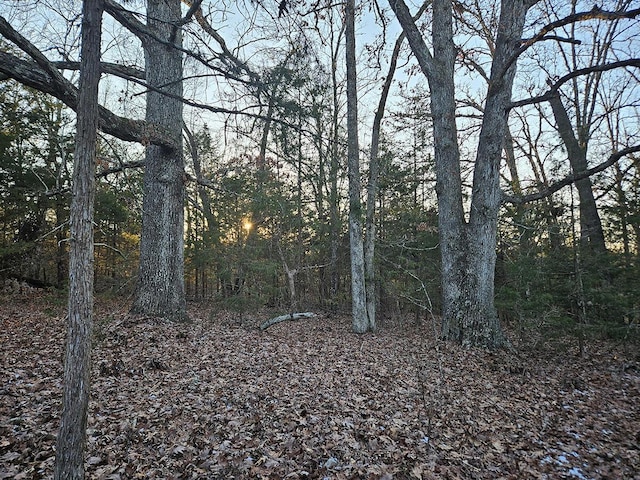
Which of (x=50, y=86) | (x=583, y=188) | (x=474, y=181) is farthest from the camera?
(x=583, y=188)

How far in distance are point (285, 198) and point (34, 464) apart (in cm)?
1017

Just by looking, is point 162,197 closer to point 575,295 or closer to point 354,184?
point 354,184

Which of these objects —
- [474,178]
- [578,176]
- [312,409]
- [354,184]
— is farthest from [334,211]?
[312,409]

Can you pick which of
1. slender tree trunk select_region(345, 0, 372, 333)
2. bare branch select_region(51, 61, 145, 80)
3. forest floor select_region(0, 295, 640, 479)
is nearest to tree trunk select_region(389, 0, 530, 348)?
forest floor select_region(0, 295, 640, 479)

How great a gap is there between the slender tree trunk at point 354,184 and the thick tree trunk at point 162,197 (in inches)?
165

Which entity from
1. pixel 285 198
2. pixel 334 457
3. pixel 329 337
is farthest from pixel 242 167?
pixel 334 457

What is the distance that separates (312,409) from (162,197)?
5.50m

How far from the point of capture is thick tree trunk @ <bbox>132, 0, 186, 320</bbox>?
24.3 ft

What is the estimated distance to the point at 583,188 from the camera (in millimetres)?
10227

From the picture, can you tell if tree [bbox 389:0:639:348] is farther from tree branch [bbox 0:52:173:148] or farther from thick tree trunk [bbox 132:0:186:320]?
tree branch [bbox 0:52:173:148]

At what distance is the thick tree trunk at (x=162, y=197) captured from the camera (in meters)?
7.42

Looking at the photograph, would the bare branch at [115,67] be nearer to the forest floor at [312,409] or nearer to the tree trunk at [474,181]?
the forest floor at [312,409]

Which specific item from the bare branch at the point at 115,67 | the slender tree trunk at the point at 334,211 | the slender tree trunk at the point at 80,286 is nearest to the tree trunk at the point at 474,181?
the slender tree trunk at the point at 334,211

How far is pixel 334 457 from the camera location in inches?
132
